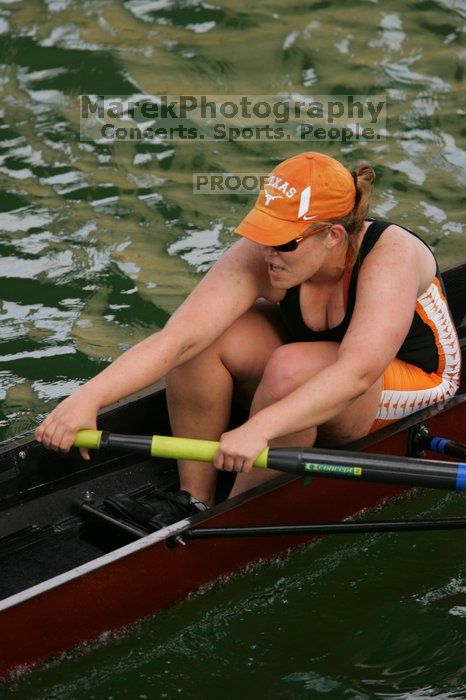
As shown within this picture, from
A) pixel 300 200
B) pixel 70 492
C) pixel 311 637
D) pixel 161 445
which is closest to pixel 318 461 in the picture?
pixel 161 445

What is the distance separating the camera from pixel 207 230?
7.83 metres

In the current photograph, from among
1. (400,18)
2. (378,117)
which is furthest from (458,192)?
(400,18)

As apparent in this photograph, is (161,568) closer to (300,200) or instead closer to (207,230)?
(300,200)

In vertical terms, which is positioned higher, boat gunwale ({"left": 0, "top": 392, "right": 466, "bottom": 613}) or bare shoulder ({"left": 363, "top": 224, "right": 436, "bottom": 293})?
bare shoulder ({"left": 363, "top": 224, "right": 436, "bottom": 293})

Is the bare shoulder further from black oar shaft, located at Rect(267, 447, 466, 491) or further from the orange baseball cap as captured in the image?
black oar shaft, located at Rect(267, 447, 466, 491)

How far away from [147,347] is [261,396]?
48 cm

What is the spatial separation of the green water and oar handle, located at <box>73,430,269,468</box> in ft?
2.53

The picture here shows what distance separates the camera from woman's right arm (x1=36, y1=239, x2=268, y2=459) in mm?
4121

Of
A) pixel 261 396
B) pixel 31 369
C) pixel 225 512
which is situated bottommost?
pixel 31 369

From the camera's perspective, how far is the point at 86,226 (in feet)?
25.9

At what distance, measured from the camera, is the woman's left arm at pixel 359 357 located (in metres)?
4.08

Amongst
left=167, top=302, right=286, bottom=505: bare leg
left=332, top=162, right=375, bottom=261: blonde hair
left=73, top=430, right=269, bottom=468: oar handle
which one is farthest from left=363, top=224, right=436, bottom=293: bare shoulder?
left=73, top=430, right=269, bottom=468: oar handle

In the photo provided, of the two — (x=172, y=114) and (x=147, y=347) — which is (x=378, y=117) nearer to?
(x=172, y=114)

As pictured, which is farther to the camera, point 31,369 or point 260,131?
point 260,131
